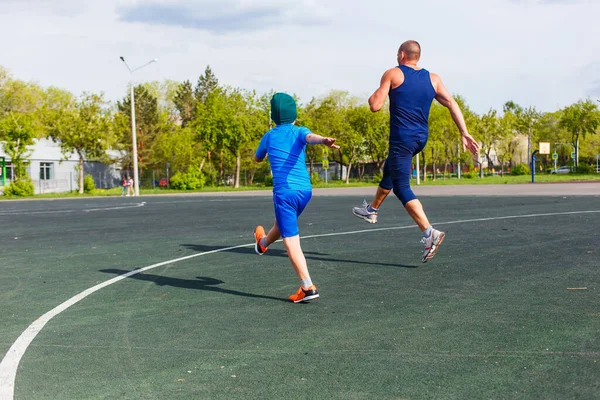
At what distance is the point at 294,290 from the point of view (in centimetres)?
545

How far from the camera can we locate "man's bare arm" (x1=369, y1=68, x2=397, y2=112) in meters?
5.99

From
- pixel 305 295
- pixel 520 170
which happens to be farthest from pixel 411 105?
pixel 520 170

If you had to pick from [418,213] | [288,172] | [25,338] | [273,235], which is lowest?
[25,338]

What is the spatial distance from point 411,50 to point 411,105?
22.9 inches

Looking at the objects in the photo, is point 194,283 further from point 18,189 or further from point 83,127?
point 83,127

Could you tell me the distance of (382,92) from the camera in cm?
615

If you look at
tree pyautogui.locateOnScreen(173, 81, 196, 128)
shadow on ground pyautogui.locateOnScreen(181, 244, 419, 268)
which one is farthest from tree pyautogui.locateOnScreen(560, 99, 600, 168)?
shadow on ground pyautogui.locateOnScreen(181, 244, 419, 268)

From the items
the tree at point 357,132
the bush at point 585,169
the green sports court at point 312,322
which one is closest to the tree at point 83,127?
the tree at point 357,132

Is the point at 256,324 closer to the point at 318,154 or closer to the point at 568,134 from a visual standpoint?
the point at 318,154

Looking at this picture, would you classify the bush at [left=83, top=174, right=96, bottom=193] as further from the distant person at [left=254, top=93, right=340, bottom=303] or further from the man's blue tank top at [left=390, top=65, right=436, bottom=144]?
the distant person at [left=254, top=93, right=340, bottom=303]

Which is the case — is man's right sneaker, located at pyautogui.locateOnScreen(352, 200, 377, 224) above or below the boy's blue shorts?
below

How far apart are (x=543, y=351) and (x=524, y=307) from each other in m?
1.13

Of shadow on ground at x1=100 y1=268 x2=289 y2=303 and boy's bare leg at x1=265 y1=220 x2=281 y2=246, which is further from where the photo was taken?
boy's bare leg at x1=265 y1=220 x2=281 y2=246

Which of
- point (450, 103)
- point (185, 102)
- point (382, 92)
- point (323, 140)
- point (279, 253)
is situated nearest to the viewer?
point (323, 140)
